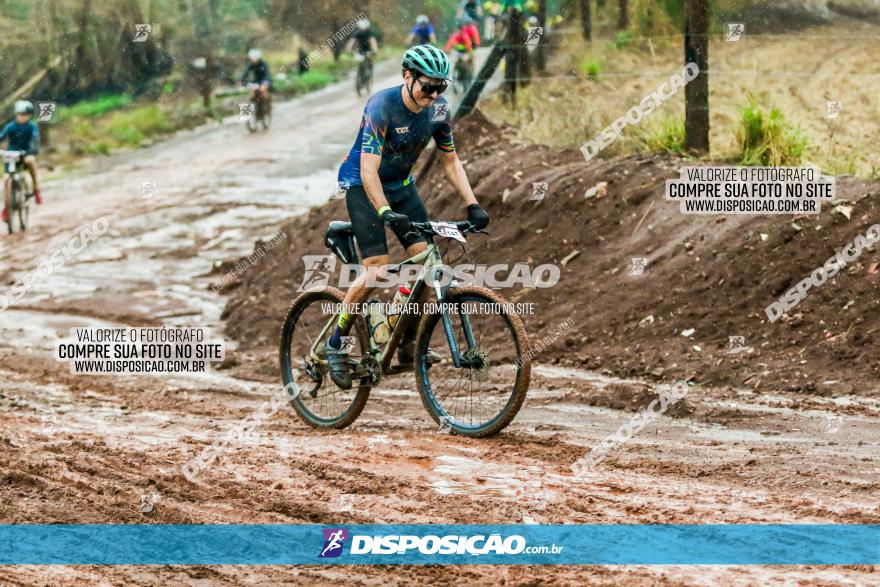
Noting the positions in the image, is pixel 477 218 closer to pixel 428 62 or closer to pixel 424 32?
pixel 428 62

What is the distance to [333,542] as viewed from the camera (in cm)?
547

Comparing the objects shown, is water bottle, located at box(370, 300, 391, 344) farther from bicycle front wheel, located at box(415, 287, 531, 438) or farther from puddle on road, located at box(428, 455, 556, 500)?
puddle on road, located at box(428, 455, 556, 500)

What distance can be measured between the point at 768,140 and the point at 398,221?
6.10 metres

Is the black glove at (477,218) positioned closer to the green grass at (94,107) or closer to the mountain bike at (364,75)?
the mountain bike at (364,75)

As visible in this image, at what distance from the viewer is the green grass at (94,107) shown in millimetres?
34469

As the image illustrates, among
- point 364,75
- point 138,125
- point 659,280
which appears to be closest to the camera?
point 659,280

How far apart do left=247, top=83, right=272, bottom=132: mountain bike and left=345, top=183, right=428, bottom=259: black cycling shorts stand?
2098 cm

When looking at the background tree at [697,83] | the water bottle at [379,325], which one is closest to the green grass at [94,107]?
the background tree at [697,83]

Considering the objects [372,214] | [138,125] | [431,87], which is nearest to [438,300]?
[372,214]

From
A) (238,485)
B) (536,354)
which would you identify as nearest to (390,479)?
(238,485)

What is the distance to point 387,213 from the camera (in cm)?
734

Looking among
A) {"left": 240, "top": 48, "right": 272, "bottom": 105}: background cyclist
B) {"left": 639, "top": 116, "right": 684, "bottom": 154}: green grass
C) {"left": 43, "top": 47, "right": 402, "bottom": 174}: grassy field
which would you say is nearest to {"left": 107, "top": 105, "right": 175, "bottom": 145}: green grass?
{"left": 43, "top": 47, "right": 402, "bottom": 174}: grassy field

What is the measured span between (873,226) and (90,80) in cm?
3005

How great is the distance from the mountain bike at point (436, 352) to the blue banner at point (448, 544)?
74.3 inches
